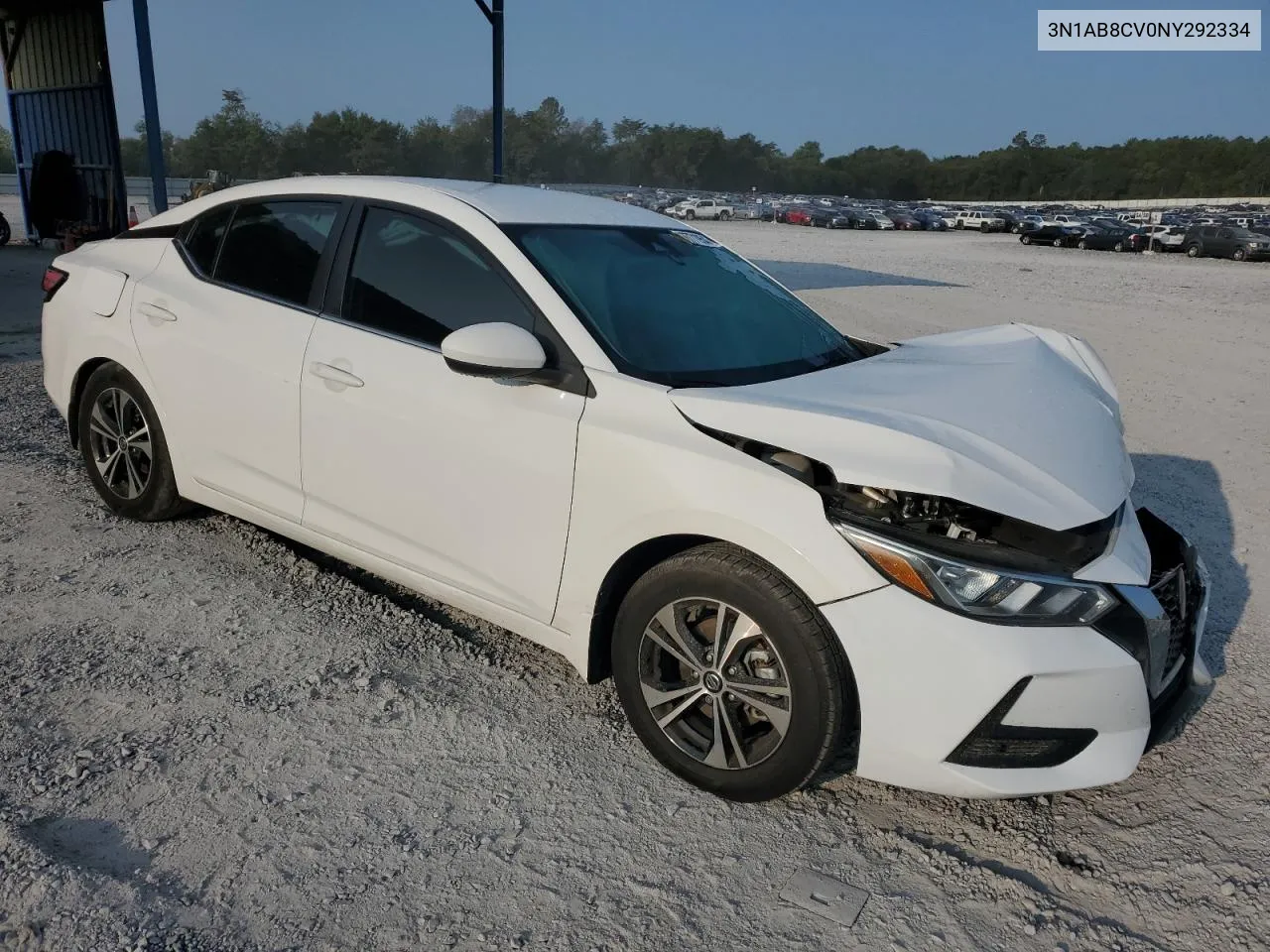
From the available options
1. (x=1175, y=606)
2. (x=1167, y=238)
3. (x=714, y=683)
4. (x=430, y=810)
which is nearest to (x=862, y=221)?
(x=1167, y=238)

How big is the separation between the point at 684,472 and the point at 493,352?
0.66 meters

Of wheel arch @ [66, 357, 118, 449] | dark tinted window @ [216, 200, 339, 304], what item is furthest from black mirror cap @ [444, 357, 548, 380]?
wheel arch @ [66, 357, 118, 449]

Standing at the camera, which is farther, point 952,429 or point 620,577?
point 620,577

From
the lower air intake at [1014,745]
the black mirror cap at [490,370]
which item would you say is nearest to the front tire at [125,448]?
the black mirror cap at [490,370]

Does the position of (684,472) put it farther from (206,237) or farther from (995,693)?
(206,237)

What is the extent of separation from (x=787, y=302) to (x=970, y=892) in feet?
7.53

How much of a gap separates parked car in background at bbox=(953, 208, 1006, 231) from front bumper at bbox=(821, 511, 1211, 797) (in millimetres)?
61535

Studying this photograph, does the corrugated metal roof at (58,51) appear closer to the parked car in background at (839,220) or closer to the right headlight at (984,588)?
the right headlight at (984,588)

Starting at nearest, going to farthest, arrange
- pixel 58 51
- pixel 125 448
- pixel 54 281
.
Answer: pixel 125 448 → pixel 54 281 → pixel 58 51

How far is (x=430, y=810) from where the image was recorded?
2611 millimetres

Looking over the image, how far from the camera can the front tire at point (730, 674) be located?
2455 millimetres

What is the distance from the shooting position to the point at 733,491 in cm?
254

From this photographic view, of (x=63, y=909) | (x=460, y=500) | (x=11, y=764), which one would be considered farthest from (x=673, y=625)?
(x=11, y=764)

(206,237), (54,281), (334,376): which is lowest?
(334,376)
